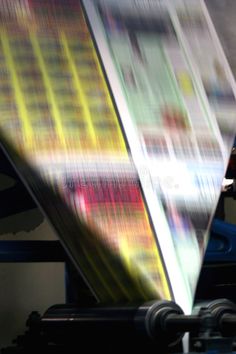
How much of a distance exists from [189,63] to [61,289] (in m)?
1.46

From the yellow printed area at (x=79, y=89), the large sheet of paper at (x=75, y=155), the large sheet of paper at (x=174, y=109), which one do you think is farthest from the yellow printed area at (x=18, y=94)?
the large sheet of paper at (x=174, y=109)

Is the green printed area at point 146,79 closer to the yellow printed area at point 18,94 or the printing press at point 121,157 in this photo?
the printing press at point 121,157

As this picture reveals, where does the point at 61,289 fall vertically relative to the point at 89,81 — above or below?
below

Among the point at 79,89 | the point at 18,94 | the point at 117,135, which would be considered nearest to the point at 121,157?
the point at 117,135

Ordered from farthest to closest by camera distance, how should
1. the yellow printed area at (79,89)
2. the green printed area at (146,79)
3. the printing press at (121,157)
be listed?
the green printed area at (146,79), the yellow printed area at (79,89), the printing press at (121,157)

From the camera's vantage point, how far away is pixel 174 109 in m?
2.51

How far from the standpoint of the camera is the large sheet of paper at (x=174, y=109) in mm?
2348

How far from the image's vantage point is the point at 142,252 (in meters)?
2.26

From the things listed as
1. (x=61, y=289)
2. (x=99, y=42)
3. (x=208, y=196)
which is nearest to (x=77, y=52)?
(x=99, y=42)

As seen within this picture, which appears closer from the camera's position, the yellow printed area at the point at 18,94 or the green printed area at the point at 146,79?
the yellow printed area at the point at 18,94

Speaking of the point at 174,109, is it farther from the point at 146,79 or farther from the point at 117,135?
the point at 117,135

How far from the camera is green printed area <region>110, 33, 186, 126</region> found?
246 cm

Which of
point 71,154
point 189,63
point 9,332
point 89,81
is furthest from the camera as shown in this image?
point 9,332

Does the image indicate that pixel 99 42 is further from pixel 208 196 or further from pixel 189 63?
pixel 208 196
